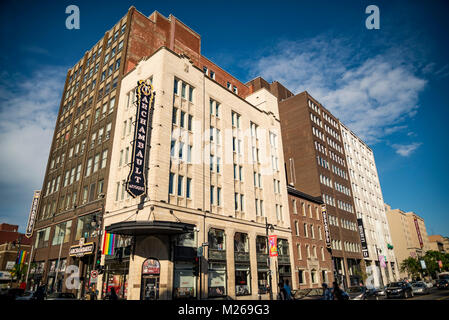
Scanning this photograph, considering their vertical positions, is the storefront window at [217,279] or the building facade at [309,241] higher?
the building facade at [309,241]

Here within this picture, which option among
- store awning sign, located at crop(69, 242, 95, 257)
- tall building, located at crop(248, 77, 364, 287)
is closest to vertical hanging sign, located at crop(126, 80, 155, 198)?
store awning sign, located at crop(69, 242, 95, 257)

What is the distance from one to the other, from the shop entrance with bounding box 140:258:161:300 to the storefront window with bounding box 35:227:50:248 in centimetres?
2484

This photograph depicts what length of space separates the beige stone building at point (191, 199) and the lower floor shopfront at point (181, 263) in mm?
90

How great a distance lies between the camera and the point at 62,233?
38625mm

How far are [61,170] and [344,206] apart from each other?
5609 cm

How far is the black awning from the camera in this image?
23.3 metres

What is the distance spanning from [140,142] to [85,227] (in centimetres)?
1500

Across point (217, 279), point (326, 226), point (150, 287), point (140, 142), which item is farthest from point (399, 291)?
point (140, 142)

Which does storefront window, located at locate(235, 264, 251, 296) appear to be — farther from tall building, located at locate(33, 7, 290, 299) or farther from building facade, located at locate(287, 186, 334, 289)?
building facade, located at locate(287, 186, 334, 289)

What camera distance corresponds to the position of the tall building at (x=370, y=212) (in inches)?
2552

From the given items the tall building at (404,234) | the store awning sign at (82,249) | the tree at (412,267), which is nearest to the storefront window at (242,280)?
the store awning sign at (82,249)

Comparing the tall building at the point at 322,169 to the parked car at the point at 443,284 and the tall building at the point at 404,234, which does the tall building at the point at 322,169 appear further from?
the tall building at the point at 404,234

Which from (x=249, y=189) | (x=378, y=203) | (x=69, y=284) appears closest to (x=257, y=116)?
(x=249, y=189)

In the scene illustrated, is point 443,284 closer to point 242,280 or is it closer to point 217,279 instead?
point 242,280
